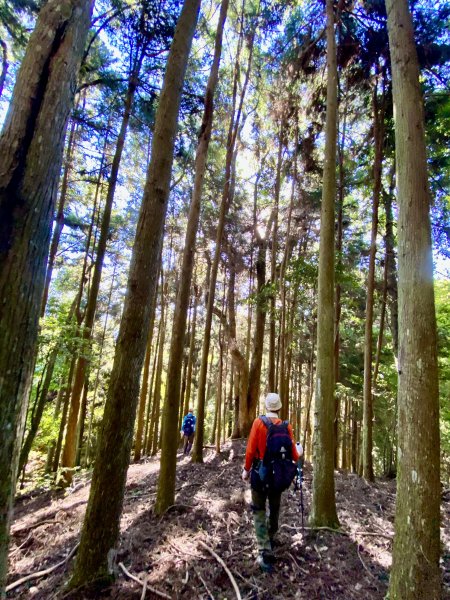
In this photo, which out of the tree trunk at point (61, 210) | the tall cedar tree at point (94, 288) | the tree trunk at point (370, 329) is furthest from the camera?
the tree trunk at point (61, 210)

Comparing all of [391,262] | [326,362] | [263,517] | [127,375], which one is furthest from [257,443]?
[391,262]

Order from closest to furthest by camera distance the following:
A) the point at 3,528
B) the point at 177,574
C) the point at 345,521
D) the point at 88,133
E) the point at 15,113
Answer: the point at 3,528
the point at 15,113
the point at 177,574
the point at 345,521
the point at 88,133

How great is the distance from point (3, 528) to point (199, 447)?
766 cm

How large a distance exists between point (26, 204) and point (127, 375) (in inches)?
82.4

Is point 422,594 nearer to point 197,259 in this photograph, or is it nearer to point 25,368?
point 25,368

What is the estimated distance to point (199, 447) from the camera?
28.5 feet

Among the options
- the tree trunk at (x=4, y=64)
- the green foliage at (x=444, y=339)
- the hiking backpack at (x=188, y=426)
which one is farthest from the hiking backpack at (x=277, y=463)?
the tree trunk at (x=4, y=64)

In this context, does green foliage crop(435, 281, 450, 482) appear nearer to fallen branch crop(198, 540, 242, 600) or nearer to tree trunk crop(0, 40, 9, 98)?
fallen branch crop(198, 540, 242, 600)

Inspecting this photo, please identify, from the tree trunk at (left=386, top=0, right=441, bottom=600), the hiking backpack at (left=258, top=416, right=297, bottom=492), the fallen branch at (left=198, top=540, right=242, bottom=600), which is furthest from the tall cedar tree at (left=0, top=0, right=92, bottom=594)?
the hiking backpack at (left=258, top=416, right=297, bottom=492)

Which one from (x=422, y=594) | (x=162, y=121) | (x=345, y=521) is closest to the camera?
(x=422, y=594)

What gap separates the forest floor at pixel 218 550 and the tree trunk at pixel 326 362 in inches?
14.5

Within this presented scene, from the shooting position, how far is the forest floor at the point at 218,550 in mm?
3215

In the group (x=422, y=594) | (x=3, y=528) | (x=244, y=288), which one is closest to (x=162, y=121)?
(x=3, y=528)

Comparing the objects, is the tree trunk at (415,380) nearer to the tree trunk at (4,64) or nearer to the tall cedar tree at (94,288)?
the tall cedar tree at (94,288)
